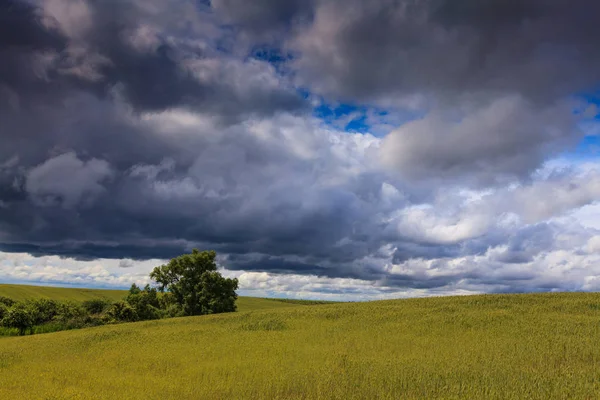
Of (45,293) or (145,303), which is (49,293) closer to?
(45,293)

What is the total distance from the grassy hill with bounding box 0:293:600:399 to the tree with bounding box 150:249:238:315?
77.7ft

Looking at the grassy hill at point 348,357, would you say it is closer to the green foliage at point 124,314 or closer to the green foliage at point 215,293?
the green foliage at point 215,293

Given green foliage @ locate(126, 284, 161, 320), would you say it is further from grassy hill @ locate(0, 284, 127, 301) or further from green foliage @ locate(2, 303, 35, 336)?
grassy hill @ locate(0, 284, 127, 301)

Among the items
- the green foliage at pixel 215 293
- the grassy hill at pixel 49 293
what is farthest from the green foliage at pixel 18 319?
the grassy hill at pixel 49 293

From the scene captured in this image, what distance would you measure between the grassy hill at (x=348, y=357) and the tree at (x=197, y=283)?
2368cm

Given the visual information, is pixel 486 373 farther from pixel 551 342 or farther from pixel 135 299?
pixel 135 299

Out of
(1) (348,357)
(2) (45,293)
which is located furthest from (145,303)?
(2) (45,293)

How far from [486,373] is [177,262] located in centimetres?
5750

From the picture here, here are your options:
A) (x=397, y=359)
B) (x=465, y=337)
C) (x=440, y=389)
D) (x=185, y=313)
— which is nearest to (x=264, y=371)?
(x=397, y=359)

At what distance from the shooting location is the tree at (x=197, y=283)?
6556 cm

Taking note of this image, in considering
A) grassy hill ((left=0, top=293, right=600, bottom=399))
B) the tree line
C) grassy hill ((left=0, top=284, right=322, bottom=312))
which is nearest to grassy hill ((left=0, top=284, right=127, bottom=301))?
grassy hill ((left=0, top=284, right=322, bottom=312))

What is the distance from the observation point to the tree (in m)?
65.6

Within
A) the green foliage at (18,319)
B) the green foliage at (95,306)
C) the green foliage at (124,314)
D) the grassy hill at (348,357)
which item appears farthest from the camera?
the green foliage at (95,306)

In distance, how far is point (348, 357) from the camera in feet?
73.5
